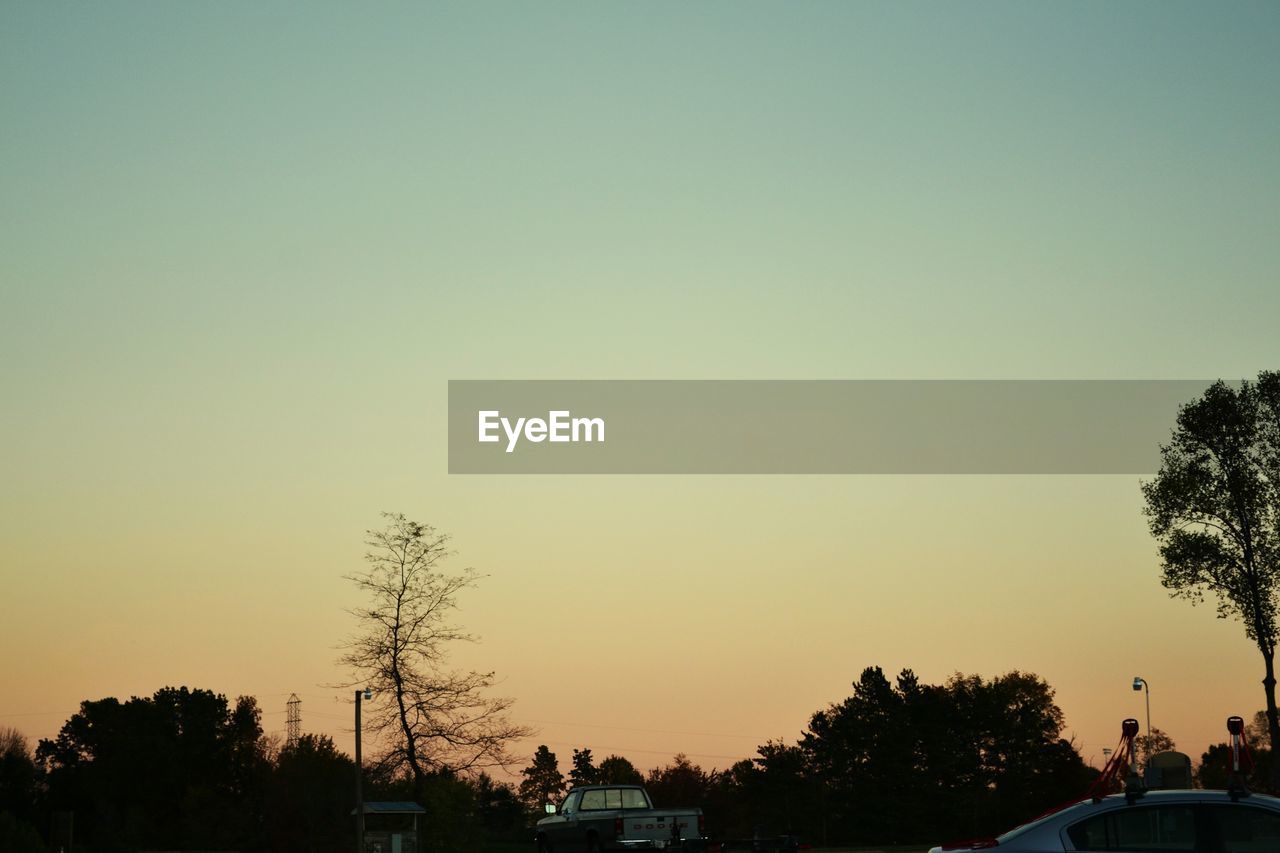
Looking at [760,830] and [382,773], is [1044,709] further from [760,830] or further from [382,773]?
[760,830]

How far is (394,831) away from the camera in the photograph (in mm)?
44156

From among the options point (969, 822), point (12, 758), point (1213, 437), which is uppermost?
point (1213, 437)

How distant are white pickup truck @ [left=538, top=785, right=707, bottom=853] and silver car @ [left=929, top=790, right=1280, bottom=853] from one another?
18.5 m

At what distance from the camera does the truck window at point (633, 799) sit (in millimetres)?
32750

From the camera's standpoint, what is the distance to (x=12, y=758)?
361ft

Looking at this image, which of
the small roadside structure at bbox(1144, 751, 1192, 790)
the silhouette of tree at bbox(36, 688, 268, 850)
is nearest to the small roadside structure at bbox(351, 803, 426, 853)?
the small roadside structure at bbox(1144, 751, 1192, 790)

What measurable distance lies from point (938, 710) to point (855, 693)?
342 inches

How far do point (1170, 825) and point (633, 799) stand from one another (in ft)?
71.1

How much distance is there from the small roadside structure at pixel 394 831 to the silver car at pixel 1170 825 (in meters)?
30.3

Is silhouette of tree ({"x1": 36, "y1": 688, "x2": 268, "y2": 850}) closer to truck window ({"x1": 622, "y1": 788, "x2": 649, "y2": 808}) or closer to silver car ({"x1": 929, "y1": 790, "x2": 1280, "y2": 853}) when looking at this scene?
truck window ({"x1": 622, "y1": 788, "x2": 649, "y2": 808})

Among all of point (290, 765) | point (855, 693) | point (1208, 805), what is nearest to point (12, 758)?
point (290, 765)

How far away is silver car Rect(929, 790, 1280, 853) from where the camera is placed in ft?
40.7

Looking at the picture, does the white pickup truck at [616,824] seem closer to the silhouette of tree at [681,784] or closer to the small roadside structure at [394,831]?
the small roadside structure at [394,831]

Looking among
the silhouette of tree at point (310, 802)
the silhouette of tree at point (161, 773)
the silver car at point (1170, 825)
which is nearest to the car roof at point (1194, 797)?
the silver car at point (1170, 825)
